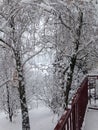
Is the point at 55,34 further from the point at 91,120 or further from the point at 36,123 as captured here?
the point at 36,123

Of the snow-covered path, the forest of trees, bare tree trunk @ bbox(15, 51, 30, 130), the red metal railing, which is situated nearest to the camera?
the red metal railing

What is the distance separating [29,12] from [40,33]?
1.00 m

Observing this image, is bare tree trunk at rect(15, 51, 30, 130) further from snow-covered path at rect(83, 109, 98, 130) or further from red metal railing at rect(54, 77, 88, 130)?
red metal railing at rect(54, 77, 88, 130)

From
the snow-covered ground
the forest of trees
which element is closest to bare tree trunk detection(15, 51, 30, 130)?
the forest of trees

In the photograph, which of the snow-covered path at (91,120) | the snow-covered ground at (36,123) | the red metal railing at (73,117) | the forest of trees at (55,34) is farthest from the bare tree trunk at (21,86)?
the red metal railing at (73,117)

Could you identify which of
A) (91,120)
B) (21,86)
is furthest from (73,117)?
(21,86)

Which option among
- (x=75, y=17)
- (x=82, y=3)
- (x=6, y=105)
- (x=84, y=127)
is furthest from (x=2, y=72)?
(x=84, y=127)

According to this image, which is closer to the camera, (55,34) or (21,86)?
(55,34)

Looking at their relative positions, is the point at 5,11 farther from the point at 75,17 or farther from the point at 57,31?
Answer: the point at 75,17

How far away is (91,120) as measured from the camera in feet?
18.3

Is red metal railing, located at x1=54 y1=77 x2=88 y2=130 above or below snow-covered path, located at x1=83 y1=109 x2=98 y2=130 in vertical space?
above

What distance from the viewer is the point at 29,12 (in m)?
11.2

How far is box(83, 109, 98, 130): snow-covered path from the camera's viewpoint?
515cm

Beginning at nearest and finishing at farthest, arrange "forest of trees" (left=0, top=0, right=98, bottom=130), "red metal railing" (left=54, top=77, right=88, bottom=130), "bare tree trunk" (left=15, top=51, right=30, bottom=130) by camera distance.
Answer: "red metal railing" (left=54, top=77, right=88, bottom=130)
"forest of trees" (left=0, top=0, right=98, bottom=130)
"bare tree trunk" (left=15, top=51, right=30, bottom=130)
